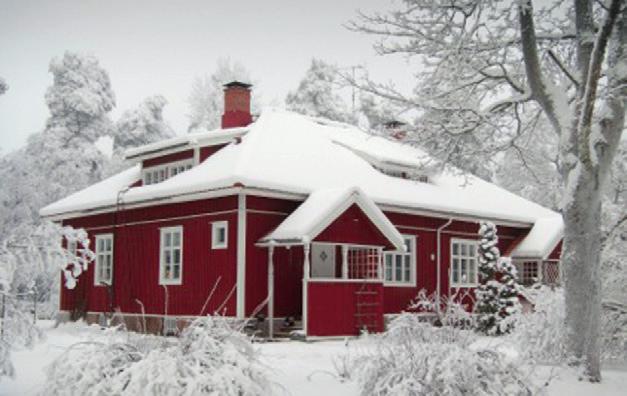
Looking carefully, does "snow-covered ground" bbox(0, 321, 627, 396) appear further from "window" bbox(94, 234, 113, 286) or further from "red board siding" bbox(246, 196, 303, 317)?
"window" bbox(94, 234, 113, 286)

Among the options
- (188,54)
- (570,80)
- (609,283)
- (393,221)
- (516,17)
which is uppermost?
(188,54)

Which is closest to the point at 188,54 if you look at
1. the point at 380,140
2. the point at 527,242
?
the point at 380,140

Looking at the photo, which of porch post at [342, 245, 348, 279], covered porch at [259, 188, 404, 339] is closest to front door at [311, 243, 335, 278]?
covered porch at [259, 188, 404, 339]

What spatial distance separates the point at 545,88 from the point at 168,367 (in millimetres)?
7707

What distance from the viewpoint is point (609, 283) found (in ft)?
45.3

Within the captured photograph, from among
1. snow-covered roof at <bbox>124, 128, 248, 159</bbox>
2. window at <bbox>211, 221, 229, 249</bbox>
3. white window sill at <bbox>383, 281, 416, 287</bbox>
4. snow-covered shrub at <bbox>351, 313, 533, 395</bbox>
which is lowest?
snow-covered shrub at <bbox>351, 313, 533, 395</bbox>

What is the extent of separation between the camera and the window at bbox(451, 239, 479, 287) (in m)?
25.0

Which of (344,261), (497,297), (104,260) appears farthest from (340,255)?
(104,260)

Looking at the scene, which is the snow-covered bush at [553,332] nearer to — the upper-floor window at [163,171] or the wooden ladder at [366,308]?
the wooden ladder at [366,308]

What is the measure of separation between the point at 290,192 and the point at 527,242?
405 inches

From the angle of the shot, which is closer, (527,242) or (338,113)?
(527,242)

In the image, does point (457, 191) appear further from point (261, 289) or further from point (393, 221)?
point (261, 289)

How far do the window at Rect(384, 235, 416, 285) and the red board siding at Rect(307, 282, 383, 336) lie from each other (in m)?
3.08

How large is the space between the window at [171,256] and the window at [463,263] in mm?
8572
